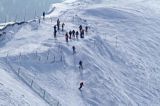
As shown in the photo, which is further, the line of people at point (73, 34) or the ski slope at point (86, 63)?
the line of people at point (73, 34)

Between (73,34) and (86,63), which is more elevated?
(73,34)

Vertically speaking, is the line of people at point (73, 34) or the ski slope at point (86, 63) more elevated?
the line of people at point (73, 34)

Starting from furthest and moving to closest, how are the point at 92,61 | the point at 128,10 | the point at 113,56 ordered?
the point at 128,10 → the point at 113,56 → the point at 92,61

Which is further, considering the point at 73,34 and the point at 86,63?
the point at 73,34

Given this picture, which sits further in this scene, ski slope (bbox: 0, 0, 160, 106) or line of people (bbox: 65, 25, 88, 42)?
line of people (bbox: 65, 25, 88, 42)

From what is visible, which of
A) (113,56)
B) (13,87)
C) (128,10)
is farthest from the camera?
(128,10)

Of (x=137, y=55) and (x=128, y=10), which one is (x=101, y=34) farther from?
(x=128, y=10)

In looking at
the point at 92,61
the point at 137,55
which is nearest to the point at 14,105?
the point at 92,61

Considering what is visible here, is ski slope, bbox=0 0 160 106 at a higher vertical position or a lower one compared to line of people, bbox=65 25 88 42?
lower
